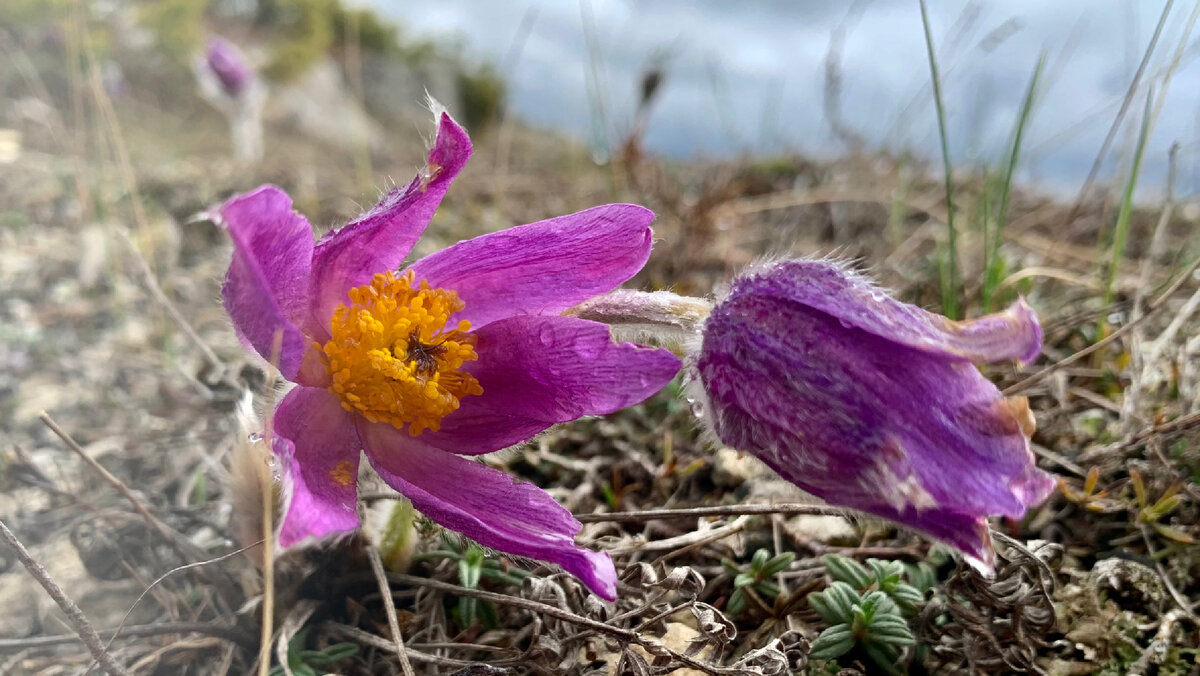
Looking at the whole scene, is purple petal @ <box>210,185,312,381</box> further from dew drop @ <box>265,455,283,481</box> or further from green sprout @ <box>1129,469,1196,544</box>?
green sprout @ <box>1129,469,1196,544</box>

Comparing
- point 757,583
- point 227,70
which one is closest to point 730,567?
point 757,583

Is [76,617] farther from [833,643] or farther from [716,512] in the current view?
[833,643]

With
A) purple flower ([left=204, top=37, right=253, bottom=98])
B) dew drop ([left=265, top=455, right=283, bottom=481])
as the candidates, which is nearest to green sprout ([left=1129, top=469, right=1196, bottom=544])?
dew drop ([left=265, top=455, right=283, bottom=481])

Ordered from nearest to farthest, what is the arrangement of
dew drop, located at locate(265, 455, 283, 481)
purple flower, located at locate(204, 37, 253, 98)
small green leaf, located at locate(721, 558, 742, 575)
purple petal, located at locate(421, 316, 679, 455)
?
1. dew drop, located at locate(265, 455, 283, 481)
2. purple petal, located at locate(421, 316, 679, 455)
3. small green leaf, located at locate(721, 558, 742, 575)
4. purple flower, located at locate(204, 37, 253, 98)

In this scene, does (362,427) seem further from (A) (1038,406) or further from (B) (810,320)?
(A) (1038,406)

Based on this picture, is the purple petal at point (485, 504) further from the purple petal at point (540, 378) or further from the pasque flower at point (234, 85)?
the pasque flower at point (234, 85)
